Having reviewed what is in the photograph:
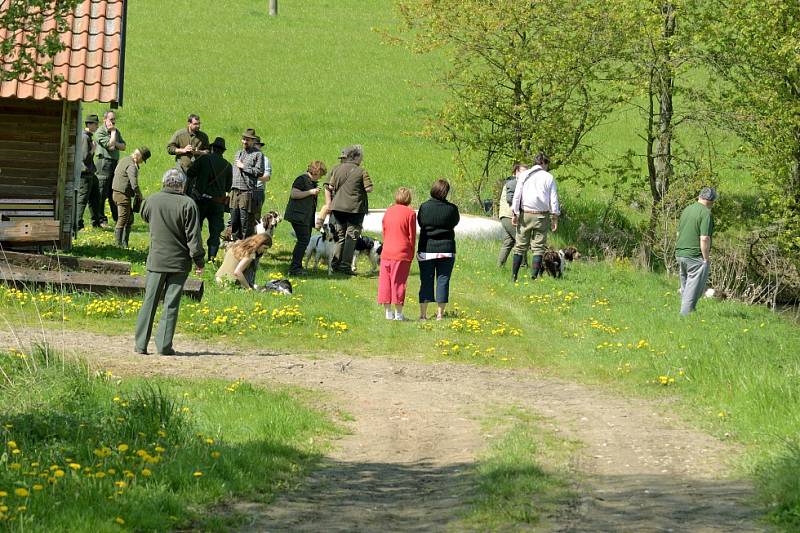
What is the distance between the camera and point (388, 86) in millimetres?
48438

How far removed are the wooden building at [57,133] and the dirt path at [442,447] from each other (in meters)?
5.84

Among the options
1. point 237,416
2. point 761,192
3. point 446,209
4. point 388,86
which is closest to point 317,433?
point 237,416

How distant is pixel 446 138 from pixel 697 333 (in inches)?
565

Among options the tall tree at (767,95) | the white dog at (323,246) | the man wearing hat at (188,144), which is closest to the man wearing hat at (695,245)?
the white dog at (323,246)

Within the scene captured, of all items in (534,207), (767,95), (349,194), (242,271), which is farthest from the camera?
(767,95)

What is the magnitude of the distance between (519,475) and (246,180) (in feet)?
39.6

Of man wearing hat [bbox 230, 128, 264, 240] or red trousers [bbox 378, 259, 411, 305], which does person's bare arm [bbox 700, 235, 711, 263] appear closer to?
red trousers [bbox 378, 259, 411, 305]

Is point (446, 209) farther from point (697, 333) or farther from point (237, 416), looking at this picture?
point (237, 416)

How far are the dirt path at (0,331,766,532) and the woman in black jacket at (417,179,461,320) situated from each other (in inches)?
103

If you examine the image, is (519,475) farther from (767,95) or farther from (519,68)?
(519,68)

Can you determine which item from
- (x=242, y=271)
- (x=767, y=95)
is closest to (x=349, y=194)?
(x=242, y=271)

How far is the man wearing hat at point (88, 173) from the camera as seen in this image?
861 inches

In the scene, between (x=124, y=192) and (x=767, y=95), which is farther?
(x=767, y=95)

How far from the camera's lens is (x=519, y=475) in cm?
809
